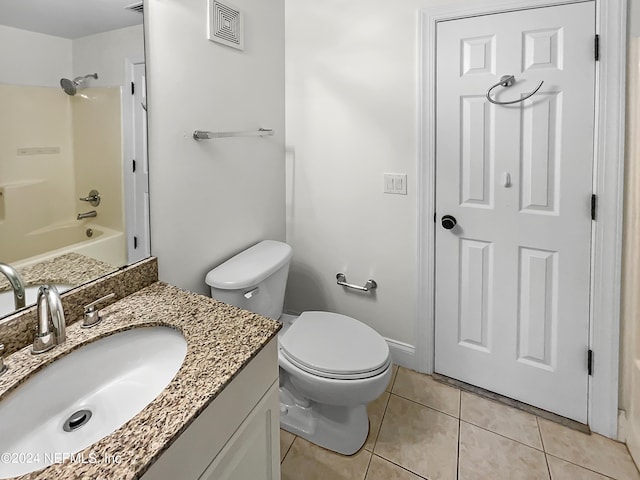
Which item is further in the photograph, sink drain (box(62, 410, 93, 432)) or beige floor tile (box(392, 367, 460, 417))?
beige floor tile (box(392, 367, 460, 417))

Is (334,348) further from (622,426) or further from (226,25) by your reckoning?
(226,25)

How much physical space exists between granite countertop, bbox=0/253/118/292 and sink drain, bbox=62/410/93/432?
39 centimetres

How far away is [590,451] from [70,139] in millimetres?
2179

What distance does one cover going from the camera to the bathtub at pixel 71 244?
102cm

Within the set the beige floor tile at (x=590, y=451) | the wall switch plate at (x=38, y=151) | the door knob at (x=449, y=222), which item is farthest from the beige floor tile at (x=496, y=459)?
the wall switch plate at (x=38, y=151)

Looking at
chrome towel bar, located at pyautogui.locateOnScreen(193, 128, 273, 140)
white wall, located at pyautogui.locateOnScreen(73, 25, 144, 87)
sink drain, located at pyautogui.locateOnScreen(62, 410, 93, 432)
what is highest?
white wall, located at pyautogui.locateOnScreen(73, 25, 144, 87)

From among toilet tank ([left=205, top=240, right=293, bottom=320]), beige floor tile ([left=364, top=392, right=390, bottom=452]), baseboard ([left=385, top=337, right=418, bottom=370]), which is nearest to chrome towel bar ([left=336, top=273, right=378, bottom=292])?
baseboard ([left=385, top=337, right=418, bottom=370])

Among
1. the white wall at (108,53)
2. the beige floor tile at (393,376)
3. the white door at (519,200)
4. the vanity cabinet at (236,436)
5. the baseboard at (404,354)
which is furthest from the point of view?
the baseboard at (404,354)

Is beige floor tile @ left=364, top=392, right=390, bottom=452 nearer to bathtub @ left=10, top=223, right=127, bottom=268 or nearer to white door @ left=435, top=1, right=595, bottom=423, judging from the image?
white door @ left=435, top=1, right=595, bottom=423

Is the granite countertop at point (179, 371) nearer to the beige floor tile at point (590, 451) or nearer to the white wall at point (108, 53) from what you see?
the white wall at point (108, 53)

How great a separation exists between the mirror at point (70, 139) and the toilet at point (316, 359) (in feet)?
1.56

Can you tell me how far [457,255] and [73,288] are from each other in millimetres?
1580

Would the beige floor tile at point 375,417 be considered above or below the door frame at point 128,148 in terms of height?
below

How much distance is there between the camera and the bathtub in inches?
40.2
